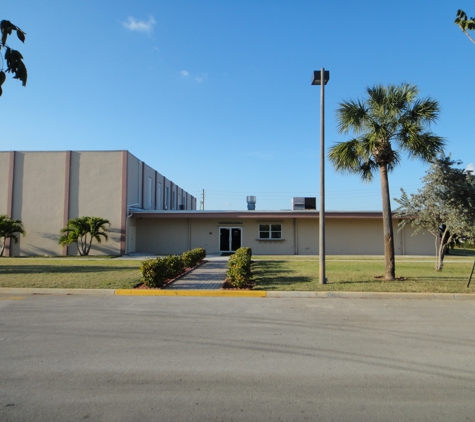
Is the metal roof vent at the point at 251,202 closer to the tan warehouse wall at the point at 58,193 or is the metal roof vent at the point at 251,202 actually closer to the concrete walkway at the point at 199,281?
the tan warehouse wall at the point at 58,193

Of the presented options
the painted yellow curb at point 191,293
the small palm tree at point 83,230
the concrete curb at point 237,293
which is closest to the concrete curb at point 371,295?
the concrete curb at point 237,293

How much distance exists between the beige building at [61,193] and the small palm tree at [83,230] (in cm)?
73

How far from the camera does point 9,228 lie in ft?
79.8

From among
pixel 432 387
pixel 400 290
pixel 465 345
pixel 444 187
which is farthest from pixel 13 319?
pixel 444 187

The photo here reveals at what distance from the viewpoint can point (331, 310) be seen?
862 centimetres

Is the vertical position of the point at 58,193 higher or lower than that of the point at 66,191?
lower

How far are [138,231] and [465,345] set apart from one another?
25.0 metres

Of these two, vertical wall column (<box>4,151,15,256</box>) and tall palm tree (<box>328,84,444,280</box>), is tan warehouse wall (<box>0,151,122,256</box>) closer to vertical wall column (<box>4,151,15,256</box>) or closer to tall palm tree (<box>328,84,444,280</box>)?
vertical wall column (<box>4,151,15,256</box>)

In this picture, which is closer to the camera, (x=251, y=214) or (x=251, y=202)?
(x=251, y=214)

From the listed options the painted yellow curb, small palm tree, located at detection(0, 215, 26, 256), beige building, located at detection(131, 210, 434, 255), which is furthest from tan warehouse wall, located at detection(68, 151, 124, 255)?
the painted yellow curb

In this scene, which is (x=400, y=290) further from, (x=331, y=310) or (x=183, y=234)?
(x=183, y=234)

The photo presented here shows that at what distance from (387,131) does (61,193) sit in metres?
21.4

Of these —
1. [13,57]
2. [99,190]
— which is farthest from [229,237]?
[13,57]

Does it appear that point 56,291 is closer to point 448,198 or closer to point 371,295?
point 371,295
